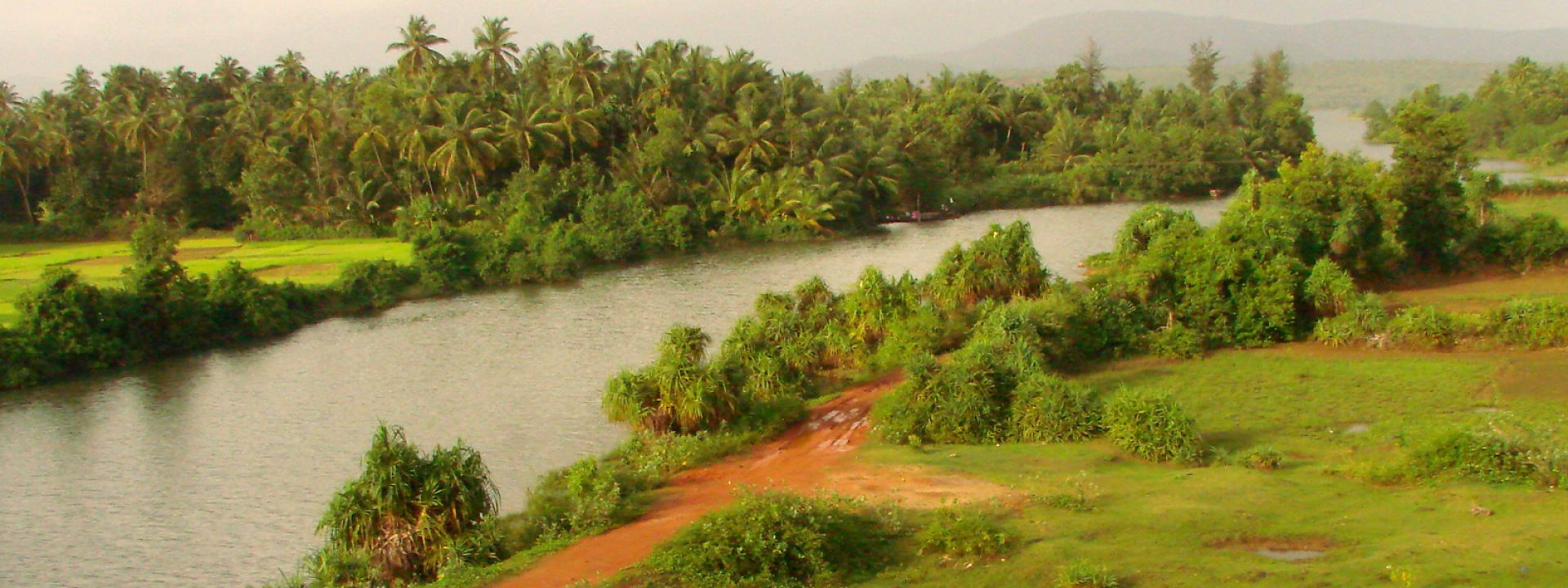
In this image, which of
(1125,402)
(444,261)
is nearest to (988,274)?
(1125,402)

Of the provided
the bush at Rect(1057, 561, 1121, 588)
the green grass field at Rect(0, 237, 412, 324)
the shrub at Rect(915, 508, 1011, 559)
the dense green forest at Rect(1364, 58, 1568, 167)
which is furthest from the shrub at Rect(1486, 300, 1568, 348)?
the dense green forest at Rect(1364, 58, 1568, 167)

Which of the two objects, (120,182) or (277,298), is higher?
(120,182)

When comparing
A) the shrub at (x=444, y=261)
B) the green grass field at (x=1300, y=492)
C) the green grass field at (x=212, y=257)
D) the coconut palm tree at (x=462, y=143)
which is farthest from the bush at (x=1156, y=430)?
the coconut palm tree at (x=462, y=143)

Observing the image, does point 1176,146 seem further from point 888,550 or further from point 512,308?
point 888,550

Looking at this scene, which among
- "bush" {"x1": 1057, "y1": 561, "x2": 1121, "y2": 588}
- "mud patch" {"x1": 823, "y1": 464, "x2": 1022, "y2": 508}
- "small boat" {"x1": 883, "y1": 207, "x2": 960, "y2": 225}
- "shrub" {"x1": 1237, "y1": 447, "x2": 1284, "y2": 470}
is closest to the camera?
"bush" {"x1": 1057, "y1": 561, "x2": 1121, "y2": 588}

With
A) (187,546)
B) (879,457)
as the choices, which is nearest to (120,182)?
(187,546)

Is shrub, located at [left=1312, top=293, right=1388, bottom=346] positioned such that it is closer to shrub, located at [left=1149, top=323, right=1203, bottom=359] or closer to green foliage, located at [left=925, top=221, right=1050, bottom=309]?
shrub, located at [left=1149, top=323, right=1203, bottom=359]

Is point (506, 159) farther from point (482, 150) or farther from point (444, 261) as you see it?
point (444, 261)
